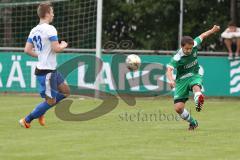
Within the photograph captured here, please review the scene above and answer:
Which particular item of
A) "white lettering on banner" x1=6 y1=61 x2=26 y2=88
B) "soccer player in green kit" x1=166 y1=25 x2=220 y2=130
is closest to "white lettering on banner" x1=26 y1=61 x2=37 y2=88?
"white lettering on banner" x1=6 y1=61 x2=26 y2=88

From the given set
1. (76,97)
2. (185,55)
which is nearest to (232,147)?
(185,55)

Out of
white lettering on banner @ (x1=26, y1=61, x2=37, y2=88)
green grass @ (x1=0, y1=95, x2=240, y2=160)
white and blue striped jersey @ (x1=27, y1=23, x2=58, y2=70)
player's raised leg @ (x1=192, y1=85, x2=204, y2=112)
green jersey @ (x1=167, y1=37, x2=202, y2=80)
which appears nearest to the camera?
green grass @ (x1=0, y1=95, x2=240, y2=160)

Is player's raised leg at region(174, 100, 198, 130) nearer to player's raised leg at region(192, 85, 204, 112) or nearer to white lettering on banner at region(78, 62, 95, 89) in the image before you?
player's raised leg at region(192, 85, 204, 112)

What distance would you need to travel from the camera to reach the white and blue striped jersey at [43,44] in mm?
13627

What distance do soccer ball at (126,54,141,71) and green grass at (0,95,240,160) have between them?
511 centimetres

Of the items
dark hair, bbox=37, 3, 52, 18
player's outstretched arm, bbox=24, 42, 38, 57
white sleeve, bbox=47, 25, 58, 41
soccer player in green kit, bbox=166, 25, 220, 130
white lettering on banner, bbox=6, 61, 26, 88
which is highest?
dark hair, bbox=37, 3, 52, 18

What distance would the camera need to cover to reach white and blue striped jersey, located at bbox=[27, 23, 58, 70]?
1363 centimetres

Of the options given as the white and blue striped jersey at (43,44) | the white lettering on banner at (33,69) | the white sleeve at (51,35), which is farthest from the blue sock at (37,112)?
the white lettering on banner at (33,69)

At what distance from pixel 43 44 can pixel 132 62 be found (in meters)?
9.41

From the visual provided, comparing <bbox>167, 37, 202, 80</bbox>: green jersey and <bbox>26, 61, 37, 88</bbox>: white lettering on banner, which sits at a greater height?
<bbox>167, 37, 202, 80</bbox>: green jersey

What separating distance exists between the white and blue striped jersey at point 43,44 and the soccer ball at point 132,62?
9.17 meters

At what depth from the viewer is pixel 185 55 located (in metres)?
13.9

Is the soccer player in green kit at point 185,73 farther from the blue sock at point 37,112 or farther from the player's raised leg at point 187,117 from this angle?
the blue sock at point 37,112

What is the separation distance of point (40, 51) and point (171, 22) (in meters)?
15.1
